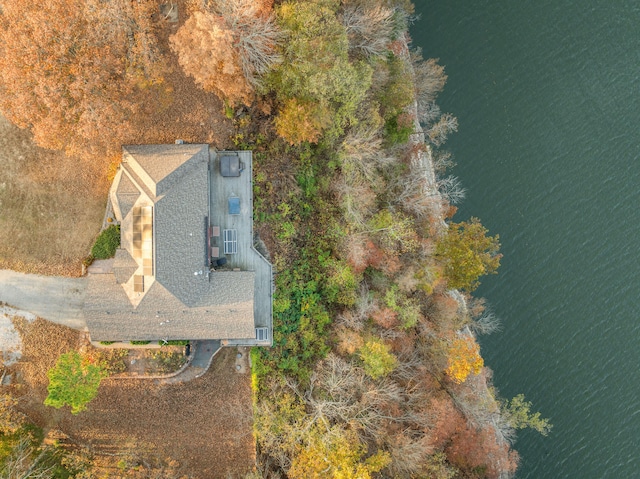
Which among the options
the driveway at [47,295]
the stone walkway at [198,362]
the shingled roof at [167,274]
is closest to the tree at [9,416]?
the driveway at [47,295]

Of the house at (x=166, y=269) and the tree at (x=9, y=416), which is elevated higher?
the house at (x=166, y=269)

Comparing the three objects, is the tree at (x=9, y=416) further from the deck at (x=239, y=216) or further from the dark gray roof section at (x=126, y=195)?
the deck at (x=239, y=216)

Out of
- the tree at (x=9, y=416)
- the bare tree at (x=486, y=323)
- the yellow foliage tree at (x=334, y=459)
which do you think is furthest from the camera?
the bare tree at (x=486, y=323)

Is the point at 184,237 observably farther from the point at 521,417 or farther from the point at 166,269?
the point at 521,417

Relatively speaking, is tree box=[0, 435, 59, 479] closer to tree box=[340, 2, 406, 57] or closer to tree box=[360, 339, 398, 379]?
tree box=[360, 339, 398, 379]

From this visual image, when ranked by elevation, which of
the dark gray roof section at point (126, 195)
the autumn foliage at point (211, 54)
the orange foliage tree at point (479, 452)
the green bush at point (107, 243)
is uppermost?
the autumn foliage at point (211, 54)

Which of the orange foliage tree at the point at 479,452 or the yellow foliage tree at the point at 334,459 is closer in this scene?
the yellow foliage tree at the point at 334,459
